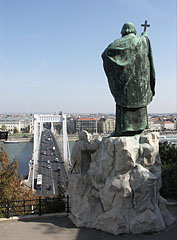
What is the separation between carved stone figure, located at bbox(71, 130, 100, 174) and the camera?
25.3 ft

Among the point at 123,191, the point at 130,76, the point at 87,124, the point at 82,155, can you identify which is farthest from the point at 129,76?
the point at 87,124

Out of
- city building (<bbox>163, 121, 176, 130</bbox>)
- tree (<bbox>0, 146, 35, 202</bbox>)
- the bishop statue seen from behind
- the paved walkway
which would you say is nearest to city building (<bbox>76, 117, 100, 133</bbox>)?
city building (<bbox>163, 121, 176, 130</bbox>)

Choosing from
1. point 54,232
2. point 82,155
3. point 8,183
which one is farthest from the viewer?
point 8,183

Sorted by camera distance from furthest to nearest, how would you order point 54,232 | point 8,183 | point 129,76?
point 8,183 → point 129,76 → point 54,232

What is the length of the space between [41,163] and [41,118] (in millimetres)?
9825

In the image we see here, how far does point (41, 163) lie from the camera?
4656cm

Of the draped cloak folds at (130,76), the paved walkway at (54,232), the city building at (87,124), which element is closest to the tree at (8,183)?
the paved walkway at (54,232)

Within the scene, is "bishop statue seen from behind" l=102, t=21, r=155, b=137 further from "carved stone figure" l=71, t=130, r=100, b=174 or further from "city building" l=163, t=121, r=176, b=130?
"city building" l=163, t=121, r=176, b=130

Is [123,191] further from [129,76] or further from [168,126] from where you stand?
[168,126]

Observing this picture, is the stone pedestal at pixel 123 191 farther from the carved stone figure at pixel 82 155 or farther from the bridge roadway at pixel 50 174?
the bridge roadway at pixel 50 174

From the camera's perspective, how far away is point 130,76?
24.4 ft

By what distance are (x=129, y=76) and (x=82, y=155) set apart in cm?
282

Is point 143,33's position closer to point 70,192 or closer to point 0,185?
point 70,192

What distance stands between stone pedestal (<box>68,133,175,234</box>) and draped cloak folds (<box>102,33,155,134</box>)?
679 millimetres
